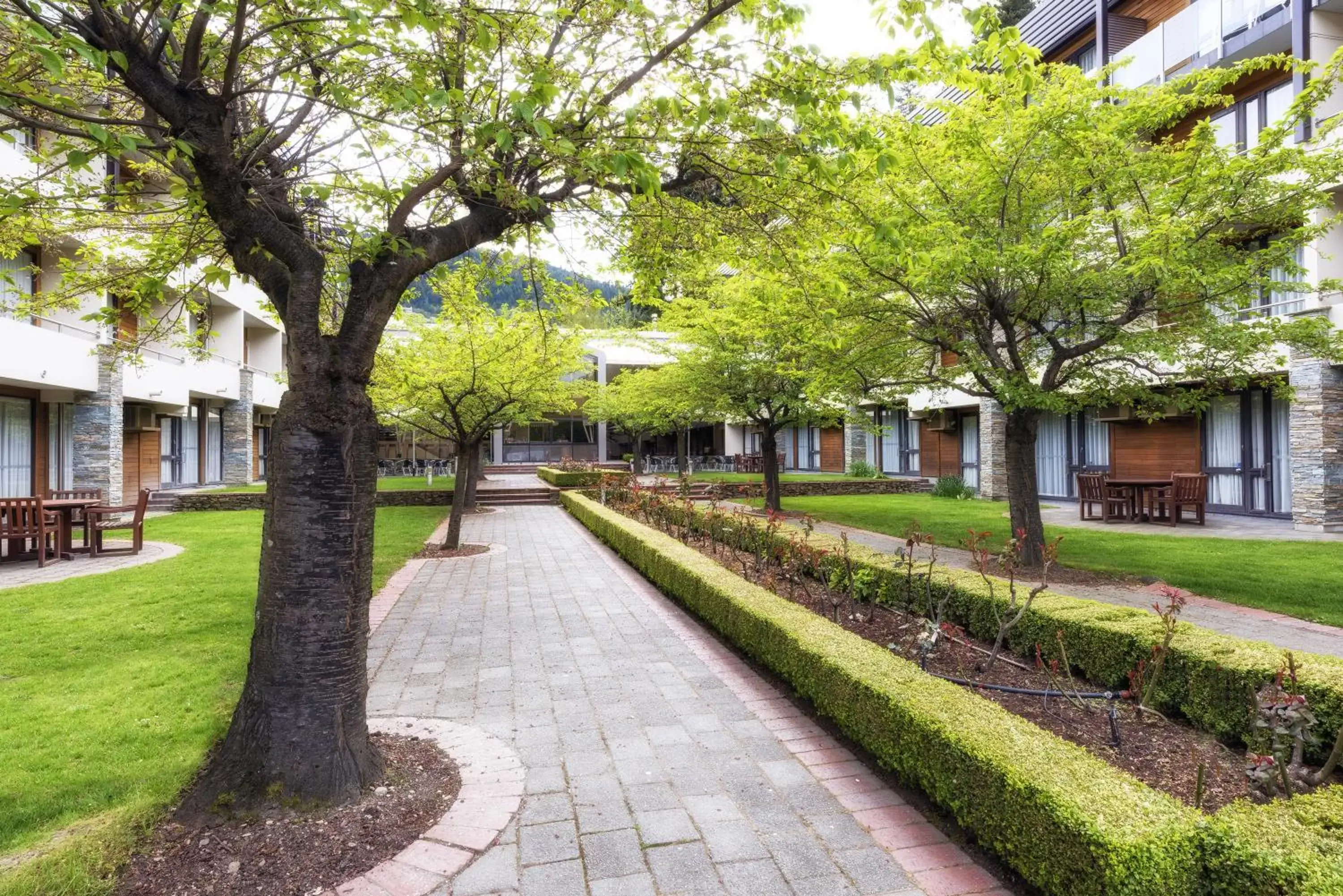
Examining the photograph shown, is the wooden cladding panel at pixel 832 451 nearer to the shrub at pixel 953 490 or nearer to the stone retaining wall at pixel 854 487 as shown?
the stone retaining wall at pixel 854 487

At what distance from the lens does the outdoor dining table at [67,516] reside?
369 inches

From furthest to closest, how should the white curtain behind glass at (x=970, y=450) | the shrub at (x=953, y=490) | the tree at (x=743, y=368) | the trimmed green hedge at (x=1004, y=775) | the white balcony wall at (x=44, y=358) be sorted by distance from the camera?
1. the white curtain behind glass at (x=970, y=450)
2. the shrub at (x=953, y=490)
3. the white balcony wall at (x=44, y=358)
4. the tree at (x=743, y=368)
5. the trimmed green hedge at (x=1004, y=775)

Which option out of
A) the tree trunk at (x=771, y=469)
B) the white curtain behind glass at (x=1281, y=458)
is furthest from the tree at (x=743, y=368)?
the white curtain behind glass at (x=1281, y=458)

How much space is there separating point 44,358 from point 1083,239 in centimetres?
1755

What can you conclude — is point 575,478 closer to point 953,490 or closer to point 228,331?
point 953,490

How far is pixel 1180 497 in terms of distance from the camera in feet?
43.7

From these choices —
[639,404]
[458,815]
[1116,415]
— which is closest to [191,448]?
[639,404]

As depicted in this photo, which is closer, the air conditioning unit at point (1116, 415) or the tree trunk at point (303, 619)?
the tree trunk at point (303, 619)

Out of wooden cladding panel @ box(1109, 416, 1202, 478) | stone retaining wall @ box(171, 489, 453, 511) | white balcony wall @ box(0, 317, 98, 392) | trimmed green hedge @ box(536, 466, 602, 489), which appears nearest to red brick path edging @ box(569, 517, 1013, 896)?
white balcony wall @ box(0, 317, 98, 392)

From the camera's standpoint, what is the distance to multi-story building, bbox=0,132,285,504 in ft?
43.9

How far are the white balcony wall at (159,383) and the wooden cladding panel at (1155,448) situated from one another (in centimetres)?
2272

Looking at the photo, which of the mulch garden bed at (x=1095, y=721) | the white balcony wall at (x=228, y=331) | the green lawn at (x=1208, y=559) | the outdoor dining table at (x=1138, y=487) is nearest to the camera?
the mulch garden bed at (x=1095, y=721)

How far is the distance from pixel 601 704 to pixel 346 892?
2121 mm

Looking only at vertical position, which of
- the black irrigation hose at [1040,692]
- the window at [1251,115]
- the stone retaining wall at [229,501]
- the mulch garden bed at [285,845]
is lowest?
the mulch garden bed at [285,845]
